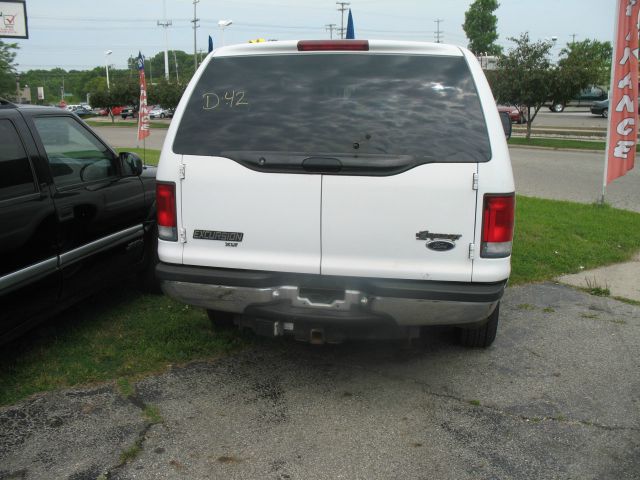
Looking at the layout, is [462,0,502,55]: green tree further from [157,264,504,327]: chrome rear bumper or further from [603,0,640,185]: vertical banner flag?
[157,264,504,327]: chrome rear bumper

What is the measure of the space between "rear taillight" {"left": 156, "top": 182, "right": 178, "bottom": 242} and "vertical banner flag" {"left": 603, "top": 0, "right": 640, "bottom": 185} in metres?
7.64

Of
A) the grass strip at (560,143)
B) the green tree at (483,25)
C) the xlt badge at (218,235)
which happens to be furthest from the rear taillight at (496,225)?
the green tree at (483,25)

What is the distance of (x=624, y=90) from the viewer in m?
9.09

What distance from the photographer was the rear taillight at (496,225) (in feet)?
11.0

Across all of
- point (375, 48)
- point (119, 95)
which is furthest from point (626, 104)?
point (119, 95)

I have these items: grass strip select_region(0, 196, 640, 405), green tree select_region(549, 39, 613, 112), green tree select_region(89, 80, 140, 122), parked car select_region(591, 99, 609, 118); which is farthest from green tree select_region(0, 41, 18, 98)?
parked car select_region(591, 99, 609, 118)

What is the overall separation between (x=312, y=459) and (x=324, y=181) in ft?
4.67

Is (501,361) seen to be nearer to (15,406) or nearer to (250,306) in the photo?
(250,306)

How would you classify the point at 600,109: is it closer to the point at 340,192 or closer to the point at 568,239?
the point at 568,239

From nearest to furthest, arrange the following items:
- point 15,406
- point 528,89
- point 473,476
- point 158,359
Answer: point 473,476 → point 15,406 → point 158,359 → point 528,89

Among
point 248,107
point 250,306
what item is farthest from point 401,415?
point 248,107

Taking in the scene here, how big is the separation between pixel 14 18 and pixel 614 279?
15.8 m

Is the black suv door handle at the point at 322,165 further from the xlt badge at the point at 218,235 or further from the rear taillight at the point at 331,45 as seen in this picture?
the rear taillight at the point at 331,45

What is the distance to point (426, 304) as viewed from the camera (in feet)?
11.1
